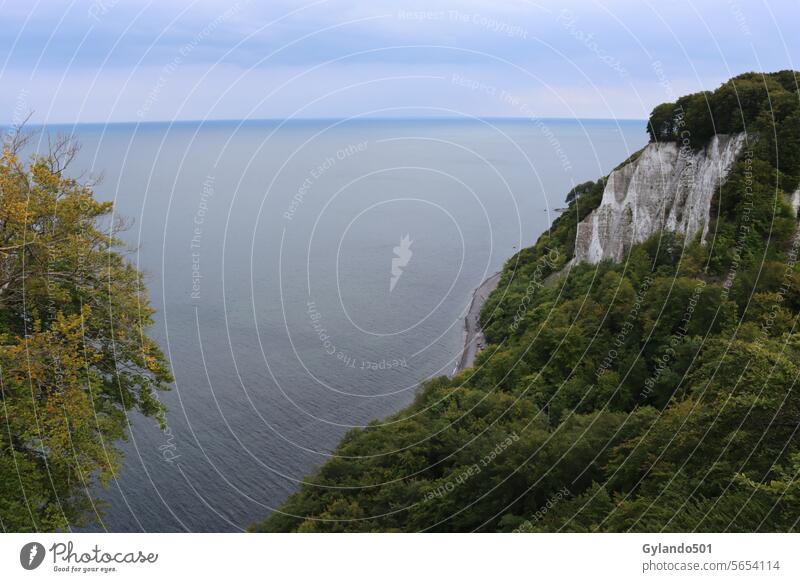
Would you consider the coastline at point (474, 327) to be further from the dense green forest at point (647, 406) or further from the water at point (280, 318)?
the dense green forest at point (647, 406)

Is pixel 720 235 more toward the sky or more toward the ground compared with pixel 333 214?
more toward the ground

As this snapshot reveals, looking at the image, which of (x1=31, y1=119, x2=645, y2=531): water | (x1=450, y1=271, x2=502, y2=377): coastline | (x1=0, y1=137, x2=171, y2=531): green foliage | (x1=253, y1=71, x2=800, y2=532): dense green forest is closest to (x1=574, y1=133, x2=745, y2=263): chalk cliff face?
(x1=253, y1=71, x2=800, y2=532): dense green forest

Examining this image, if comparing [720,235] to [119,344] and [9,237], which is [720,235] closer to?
[119,344]

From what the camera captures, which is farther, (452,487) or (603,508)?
(452,487)

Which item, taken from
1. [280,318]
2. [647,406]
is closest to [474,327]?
[280,318]

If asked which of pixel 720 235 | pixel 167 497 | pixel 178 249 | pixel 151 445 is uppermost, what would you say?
pixel 178 249

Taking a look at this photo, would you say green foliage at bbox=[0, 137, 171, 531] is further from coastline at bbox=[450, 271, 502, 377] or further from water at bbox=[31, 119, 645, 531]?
coastline at bbox=[450, 271, 502, 377]

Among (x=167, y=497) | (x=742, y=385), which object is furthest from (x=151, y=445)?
(x=742, y=385)

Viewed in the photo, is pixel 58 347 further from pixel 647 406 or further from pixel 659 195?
pixel 659 195
